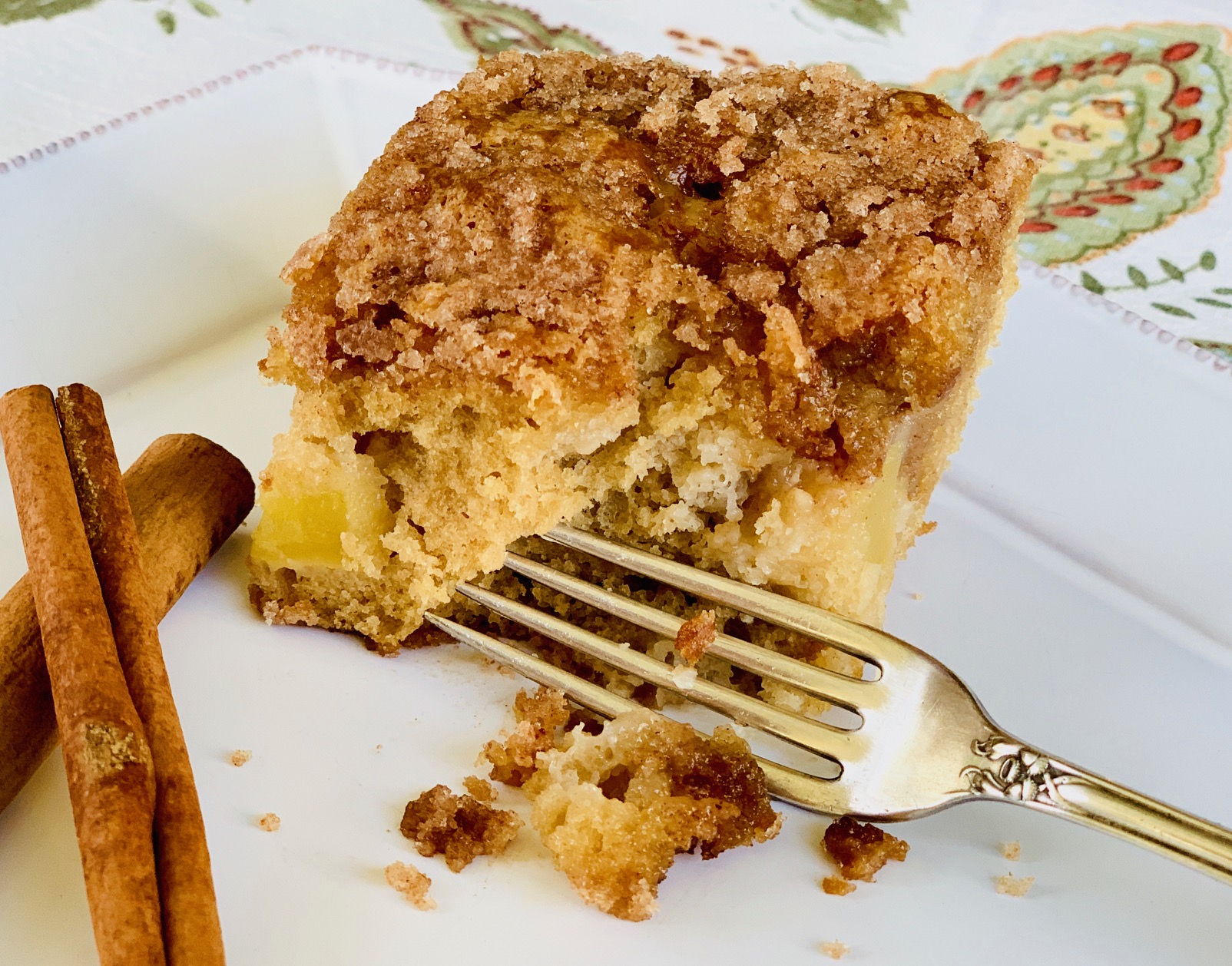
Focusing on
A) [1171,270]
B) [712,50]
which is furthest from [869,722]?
[712,50]

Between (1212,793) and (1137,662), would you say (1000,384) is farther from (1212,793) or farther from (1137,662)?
(1212,793)

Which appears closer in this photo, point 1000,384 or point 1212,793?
point 1212,793

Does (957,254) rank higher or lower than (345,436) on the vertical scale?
higher

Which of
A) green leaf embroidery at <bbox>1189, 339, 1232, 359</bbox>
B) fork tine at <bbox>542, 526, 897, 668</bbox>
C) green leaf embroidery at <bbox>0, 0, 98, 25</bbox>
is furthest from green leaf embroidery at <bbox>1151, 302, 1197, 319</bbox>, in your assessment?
green leaf embroidery at <bbox>0, 0, 98, 25</bbox>

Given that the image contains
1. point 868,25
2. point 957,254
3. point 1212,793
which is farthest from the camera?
point 868,25

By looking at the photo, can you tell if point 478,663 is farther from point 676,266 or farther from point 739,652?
point 676,266

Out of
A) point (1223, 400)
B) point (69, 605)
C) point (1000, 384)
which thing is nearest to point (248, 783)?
point (69, 605)
